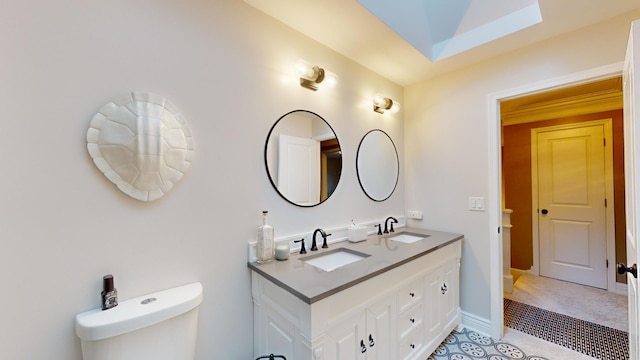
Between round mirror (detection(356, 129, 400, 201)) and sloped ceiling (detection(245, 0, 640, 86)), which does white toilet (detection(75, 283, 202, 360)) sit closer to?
round mirror (detection(356, 129, 400, 201))

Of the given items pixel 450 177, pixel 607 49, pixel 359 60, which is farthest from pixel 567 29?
pixel 359 60

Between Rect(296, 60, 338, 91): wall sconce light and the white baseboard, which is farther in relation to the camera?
the white baseboard

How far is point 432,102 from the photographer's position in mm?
2488

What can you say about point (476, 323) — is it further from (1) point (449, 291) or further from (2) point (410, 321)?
(2) point (410, 321)

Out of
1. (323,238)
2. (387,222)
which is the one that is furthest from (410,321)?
(387,222)

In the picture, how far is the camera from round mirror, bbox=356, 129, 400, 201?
2.25m

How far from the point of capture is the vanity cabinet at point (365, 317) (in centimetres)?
115

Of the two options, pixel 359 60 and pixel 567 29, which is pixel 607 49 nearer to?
pixel 567 29

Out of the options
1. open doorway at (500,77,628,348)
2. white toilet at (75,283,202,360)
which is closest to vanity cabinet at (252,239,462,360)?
white toilet at (75,283,202,360)

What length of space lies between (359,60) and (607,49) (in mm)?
1645

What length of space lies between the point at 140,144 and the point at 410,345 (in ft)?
6.43

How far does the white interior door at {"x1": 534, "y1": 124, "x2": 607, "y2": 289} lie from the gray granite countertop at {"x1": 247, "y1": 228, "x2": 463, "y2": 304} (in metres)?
2.46

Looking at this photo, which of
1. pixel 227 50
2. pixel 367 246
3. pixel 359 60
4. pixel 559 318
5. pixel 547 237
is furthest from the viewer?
pixel 547 237

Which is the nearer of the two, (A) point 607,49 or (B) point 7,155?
(B) point 7,155
